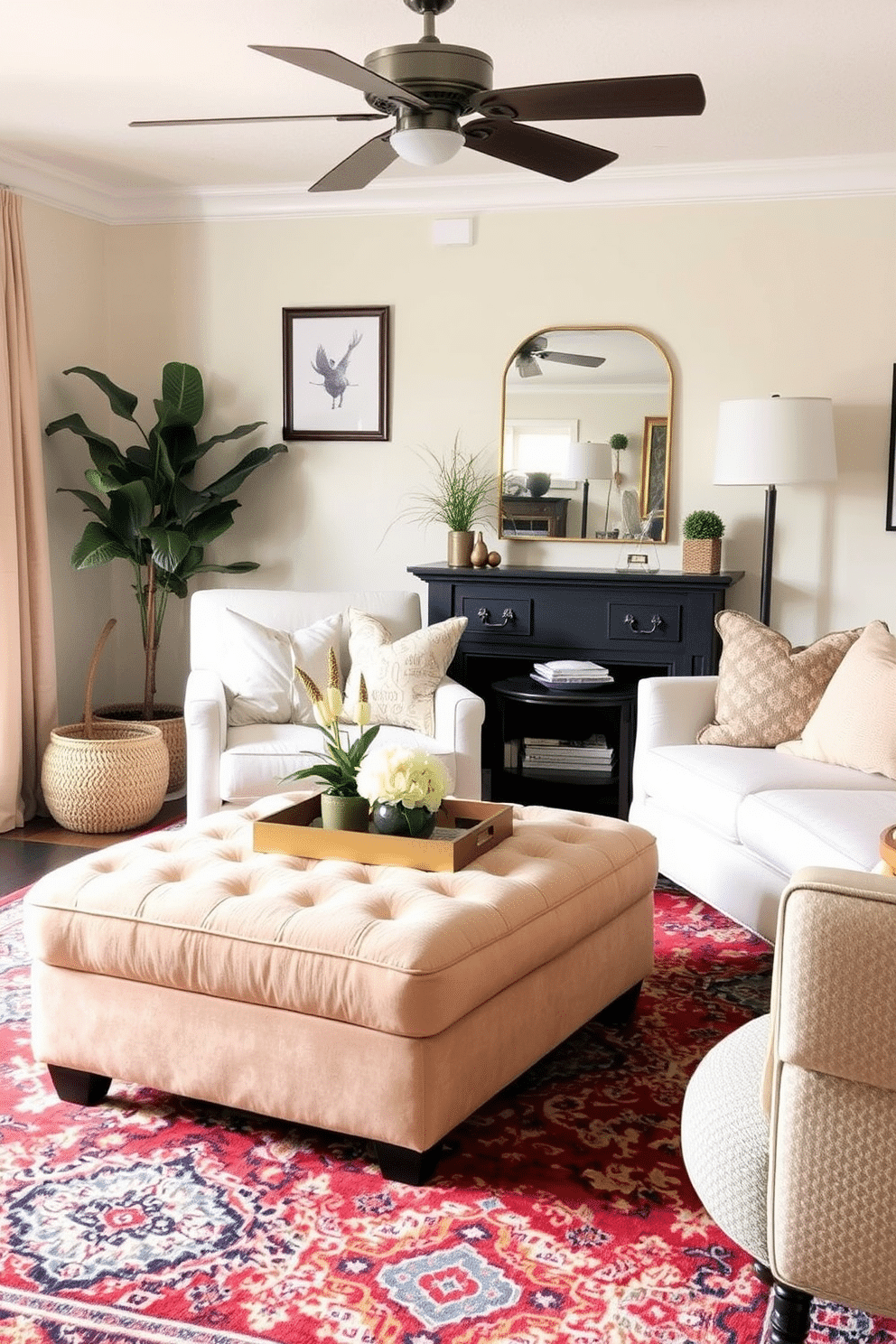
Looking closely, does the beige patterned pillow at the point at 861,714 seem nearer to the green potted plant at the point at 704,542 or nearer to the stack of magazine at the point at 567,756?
the green potted plant at the point at 704,542

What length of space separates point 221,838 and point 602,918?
0.88 meters

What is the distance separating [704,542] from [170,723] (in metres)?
2.26

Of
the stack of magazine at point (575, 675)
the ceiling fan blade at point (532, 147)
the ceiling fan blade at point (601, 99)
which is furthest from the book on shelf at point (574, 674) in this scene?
the ceiling fan blade at point (601, 99)

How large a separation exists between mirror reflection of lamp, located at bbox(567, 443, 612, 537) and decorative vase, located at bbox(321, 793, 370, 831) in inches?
101

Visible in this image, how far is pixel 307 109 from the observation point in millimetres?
4086

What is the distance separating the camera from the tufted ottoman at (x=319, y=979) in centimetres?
217

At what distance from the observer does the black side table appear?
179 inches

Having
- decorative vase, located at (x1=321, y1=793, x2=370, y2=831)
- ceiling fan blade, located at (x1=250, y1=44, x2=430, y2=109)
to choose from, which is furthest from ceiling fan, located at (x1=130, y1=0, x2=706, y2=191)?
decorative vase, located at (x1=321, y1=793, x2=370, y2=831)

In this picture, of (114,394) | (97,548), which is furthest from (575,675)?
(114,394)

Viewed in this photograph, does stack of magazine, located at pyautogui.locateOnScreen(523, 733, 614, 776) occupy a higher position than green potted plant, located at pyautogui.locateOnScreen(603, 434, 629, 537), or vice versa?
green potted plant, located at pyautogui.locateOnScreen(603, 434, 629, 537)

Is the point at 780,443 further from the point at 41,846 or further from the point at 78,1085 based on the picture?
A: the point at 78,1085

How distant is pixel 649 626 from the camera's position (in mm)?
4660

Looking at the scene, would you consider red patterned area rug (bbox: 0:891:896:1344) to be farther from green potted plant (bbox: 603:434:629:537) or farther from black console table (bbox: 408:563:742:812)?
green potted plant (bbox: 603:434:629:537)

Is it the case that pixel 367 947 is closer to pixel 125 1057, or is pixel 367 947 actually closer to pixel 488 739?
pixel 125 1057
